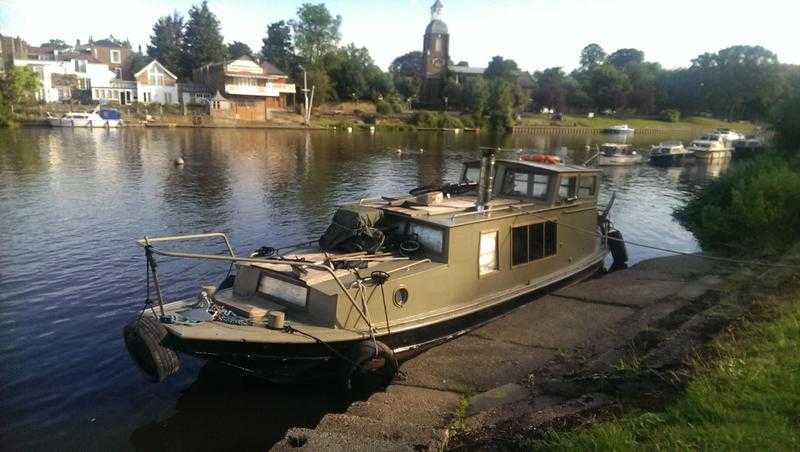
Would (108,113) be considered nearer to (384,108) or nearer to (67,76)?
(67,76)

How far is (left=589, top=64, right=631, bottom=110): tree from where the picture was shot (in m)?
132

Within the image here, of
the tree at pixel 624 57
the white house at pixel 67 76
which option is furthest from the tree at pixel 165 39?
the tree at pixel 624 57

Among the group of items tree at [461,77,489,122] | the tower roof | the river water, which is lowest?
the river water

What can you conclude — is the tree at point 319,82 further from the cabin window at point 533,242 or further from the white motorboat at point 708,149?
the cabin window at point 533,242

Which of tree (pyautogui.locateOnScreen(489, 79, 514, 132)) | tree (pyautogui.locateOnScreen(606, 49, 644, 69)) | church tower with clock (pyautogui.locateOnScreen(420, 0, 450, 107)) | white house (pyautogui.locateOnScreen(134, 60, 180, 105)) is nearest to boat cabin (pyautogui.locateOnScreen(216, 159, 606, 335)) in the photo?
white house (pyautogui.locateOnScreen(134, 60, 180, 105))

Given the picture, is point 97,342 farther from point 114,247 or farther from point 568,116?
point 568,116

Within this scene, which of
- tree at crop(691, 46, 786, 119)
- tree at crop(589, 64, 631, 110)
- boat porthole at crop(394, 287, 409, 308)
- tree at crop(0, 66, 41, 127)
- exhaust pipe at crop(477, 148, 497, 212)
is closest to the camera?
boat porthole at crop(394, 287, 409, 308)

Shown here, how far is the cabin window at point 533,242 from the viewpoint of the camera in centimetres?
1503

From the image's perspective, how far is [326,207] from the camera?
32156 millimetres

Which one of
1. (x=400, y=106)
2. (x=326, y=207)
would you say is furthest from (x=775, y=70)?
(x=326, y=207)

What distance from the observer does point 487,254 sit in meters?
14.2

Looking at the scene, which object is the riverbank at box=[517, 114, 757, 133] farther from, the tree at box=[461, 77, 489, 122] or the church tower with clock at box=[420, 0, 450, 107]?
the church tower with clock at box=[420, 0, 450, 107]

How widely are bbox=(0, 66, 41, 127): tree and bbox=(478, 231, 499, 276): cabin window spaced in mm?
75456

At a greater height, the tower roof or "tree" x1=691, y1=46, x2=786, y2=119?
the tower roof
